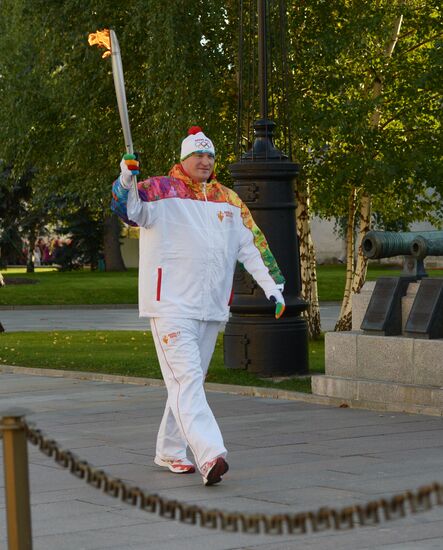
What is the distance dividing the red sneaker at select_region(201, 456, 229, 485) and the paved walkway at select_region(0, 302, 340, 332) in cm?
1802

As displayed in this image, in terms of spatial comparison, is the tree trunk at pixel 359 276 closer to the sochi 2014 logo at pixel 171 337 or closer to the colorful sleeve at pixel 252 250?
the colorful sleeve at pixel 252 250

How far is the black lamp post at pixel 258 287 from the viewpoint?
15.0 metres

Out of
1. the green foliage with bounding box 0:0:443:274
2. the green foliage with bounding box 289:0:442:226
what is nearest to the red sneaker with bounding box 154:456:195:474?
the green foliage with bounding box 0:0:443:274

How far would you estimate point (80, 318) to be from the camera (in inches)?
1266

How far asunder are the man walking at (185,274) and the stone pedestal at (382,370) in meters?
3.13

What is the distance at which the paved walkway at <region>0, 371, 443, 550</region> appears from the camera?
7.12 meters

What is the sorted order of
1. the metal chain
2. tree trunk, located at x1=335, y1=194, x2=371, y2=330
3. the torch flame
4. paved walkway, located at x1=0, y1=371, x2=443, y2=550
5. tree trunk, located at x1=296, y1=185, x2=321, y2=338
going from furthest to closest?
tree trunk, located at x1=335, y1=194, x2=371, y2=330 → tree trunk, located at x1=296, y1=185, x2=321, y2=338 → the torch flame → paved walkway, located at x1=0, y1=371, x2=443, y2=550 → the metal chain

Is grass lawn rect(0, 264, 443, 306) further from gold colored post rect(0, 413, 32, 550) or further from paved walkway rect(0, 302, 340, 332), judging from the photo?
gold colored post rect(0, 413, 32, 550)

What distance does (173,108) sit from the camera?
21.2 metres

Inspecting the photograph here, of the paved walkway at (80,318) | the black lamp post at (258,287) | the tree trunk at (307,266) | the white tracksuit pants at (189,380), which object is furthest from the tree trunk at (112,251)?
the white tracksuit pants at (189,380)

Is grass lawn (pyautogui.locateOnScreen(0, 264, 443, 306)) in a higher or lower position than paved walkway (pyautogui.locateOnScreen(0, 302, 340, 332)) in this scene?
higher

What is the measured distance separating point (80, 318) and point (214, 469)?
77.9ft

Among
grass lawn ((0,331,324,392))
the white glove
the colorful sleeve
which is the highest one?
the colorful sleeve

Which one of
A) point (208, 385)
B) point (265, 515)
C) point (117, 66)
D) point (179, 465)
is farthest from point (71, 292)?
point (265, 515)
